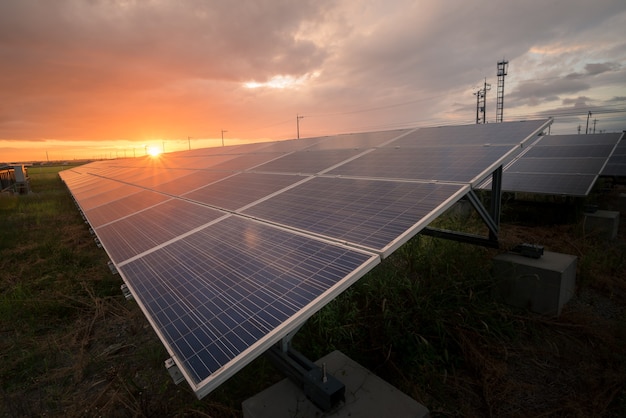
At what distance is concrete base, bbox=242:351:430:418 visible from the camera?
10.3 ft

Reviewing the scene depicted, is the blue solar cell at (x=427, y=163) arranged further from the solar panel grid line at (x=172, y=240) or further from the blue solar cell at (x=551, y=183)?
the blue solar cell at (x=551, y=183)

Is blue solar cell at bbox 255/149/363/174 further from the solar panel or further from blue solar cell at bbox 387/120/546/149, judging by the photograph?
the solar panel

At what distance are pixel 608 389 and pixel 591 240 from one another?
7486 mm

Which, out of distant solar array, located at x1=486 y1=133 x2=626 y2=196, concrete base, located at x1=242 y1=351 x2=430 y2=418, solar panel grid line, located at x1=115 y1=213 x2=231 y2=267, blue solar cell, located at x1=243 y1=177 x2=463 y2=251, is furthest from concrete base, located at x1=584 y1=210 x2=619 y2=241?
solar panel grid line, located at x1=115 y1=213 x2=231 y2=267

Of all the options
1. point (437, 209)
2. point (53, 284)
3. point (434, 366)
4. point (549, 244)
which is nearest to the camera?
point (437, 209)

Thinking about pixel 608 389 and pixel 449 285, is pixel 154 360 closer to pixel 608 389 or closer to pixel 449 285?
pixel 449 285

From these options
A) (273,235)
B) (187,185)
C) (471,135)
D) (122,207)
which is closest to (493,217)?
(471,135)

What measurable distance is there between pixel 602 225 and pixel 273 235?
11.4 metres

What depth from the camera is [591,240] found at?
958 centimetres

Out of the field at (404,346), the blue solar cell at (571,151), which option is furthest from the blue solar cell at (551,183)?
the blue solar cell at (571,151)

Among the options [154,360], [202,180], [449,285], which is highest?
[202,180]

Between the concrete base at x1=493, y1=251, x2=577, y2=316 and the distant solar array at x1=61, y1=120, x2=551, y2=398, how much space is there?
2266 mm

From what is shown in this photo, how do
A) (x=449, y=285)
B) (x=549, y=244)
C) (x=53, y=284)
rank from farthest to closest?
1. (x=549, y=244)
2. (x=53, y=284)
3. (x=449, y=285)

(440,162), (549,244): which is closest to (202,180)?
(440,162)
